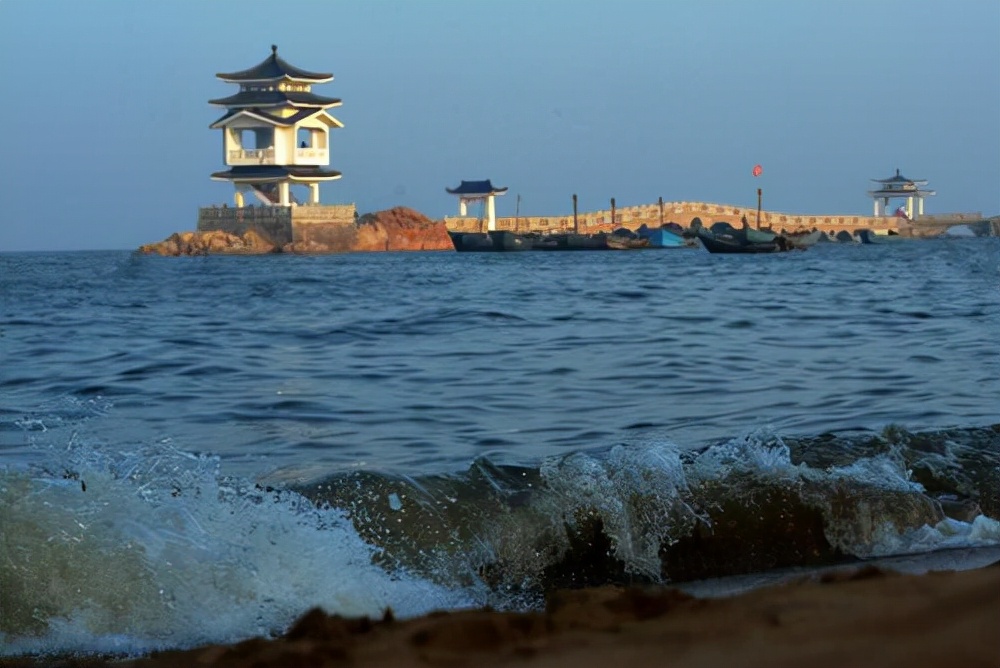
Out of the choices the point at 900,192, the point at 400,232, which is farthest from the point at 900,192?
the point at 400,232

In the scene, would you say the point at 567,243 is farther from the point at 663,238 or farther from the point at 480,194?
the point at 480,194

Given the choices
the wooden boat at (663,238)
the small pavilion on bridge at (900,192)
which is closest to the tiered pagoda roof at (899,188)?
the small pavilion on bridge at (900,192)

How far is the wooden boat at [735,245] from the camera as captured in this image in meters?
37.4

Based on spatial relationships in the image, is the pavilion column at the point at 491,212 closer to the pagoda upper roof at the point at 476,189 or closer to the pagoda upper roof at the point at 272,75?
the pagoda upper roof at the point at 476,189

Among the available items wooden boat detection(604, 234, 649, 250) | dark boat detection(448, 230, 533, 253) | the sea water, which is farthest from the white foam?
wooden boat detection(604, 234, 649, 250)

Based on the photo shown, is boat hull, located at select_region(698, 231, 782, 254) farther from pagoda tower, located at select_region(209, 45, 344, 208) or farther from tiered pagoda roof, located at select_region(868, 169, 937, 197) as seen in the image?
tiered pagoda roof, located at select_region(868, 169, 937, 197)

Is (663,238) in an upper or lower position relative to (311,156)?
lower

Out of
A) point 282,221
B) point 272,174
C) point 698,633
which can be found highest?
point 272,174

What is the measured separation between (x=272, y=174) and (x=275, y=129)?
6.52ft

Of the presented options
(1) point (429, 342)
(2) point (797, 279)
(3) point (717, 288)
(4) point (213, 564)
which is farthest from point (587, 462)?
(2) point (797, 279)

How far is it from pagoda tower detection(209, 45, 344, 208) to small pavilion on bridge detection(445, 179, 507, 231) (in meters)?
12.6

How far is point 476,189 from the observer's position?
63.9 meters

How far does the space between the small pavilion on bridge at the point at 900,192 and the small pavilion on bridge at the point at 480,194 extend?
29.0 m

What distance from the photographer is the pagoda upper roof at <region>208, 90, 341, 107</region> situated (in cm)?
5000
